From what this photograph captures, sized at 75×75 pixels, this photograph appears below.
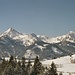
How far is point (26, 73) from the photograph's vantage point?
10375 centimetres

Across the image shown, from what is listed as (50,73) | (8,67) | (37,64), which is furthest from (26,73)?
(50,73)

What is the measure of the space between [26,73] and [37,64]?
6.99 meters

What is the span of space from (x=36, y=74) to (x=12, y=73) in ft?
28.2

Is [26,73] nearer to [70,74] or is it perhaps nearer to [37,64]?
[37,64]

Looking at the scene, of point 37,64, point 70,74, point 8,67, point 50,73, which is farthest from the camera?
point 70,74

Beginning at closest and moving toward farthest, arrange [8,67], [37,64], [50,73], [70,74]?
1. [50,73]
2. [8,67]
3. [37,64]
4. [70,74]

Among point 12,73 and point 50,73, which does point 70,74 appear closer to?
point 12,73

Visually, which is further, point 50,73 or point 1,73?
point 1,73

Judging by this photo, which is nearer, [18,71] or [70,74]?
[18,71]

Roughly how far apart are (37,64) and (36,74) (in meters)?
4.01

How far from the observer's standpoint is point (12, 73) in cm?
9231

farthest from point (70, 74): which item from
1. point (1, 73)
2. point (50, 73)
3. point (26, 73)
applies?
point (50, 73)

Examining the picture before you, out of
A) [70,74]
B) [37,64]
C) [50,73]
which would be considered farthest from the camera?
[70,74]

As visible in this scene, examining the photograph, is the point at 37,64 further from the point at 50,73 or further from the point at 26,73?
the point at 50,73
